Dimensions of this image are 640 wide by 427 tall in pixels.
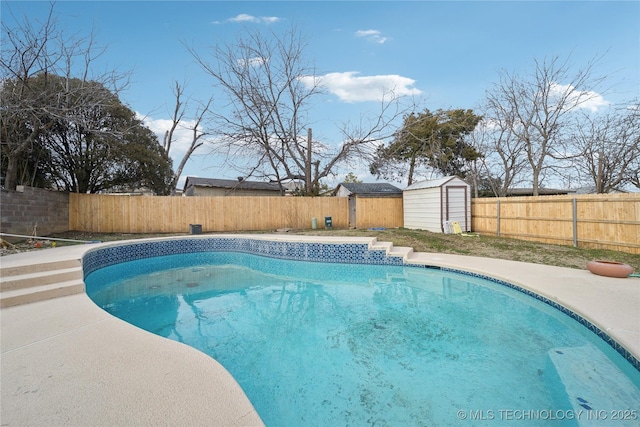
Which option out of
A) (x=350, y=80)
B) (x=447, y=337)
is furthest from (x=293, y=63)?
(x=447, y=337)

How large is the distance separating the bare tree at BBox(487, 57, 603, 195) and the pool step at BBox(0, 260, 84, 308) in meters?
16.4

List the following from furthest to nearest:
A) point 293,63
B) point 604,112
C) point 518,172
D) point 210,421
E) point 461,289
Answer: point 518,172, point 293,63, point 604,112, point 461,289, point 210,421

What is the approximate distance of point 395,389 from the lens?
250cm

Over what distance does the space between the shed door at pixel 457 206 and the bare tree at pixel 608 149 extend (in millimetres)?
5739

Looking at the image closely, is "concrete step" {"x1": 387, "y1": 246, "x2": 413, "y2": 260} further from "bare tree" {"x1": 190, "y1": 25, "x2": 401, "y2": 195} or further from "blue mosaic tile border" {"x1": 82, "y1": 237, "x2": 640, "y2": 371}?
"bare tree" {"x1": 190, "y1": 25, "x2": 401, "y2": 195}

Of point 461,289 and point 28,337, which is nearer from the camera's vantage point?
point 28,337

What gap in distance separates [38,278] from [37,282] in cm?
→ 6

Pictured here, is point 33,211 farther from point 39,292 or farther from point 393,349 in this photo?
point 393,349

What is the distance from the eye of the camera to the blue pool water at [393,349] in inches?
88.5

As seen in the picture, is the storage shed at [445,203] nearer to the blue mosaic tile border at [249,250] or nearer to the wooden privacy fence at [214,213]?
the wooden privacy fence at [214,213]

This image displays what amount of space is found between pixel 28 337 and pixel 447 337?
13.6ft

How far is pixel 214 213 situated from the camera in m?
12.6

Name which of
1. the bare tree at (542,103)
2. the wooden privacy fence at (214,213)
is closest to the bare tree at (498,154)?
the bare tree at (542,103)

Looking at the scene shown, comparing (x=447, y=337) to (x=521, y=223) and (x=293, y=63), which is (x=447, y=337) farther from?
(x=293, y=63)
